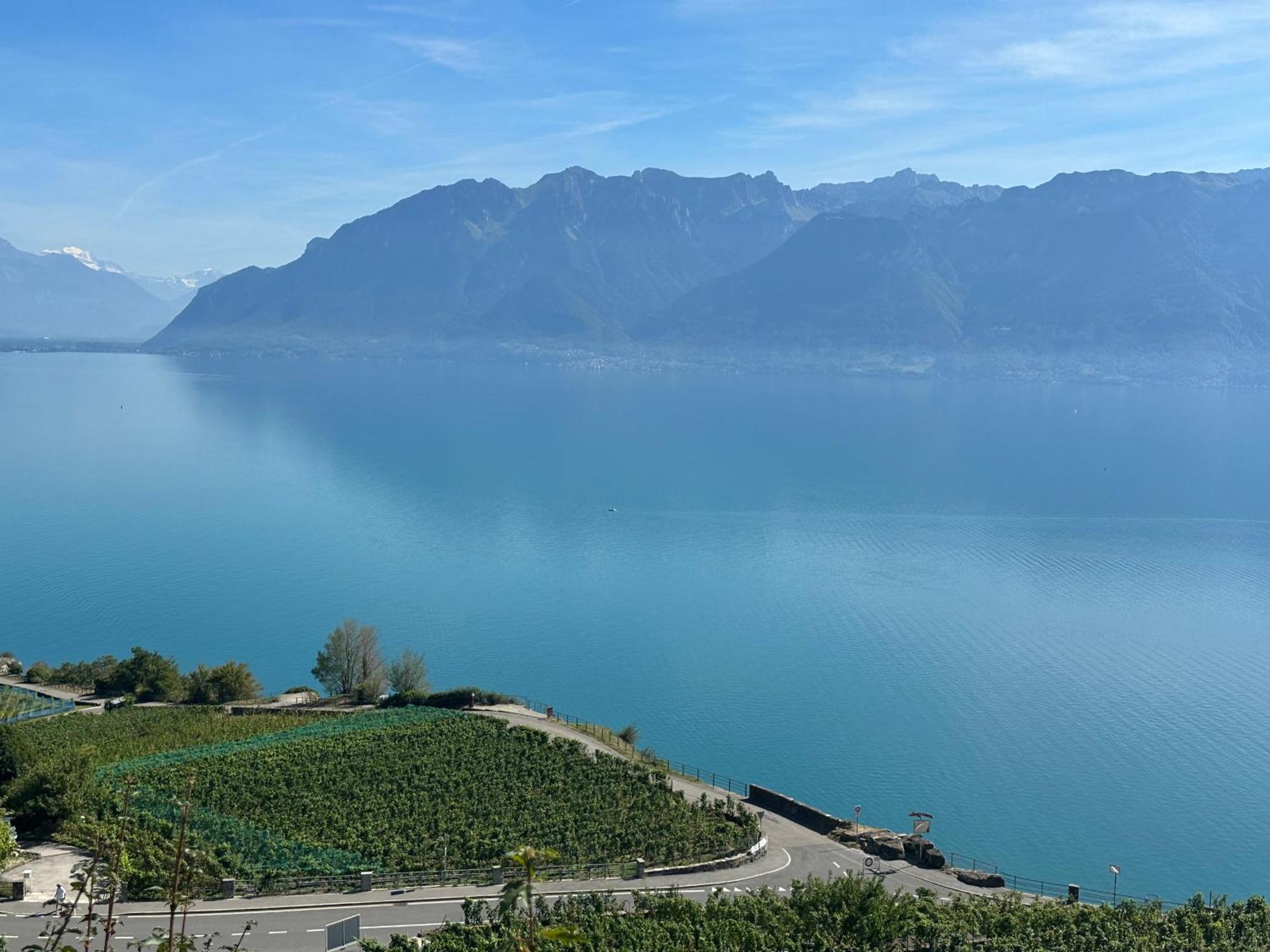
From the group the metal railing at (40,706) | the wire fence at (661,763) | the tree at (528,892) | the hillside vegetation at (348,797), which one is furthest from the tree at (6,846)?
the tree at (528,892)

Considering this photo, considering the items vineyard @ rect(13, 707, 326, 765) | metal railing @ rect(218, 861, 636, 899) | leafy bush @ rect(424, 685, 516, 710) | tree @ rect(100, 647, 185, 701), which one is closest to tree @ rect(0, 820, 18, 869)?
metal railing @ rect(218, 861, 636, 899)

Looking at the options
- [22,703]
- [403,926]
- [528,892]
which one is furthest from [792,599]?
[528,892]

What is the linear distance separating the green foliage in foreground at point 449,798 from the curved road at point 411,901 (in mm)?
1235

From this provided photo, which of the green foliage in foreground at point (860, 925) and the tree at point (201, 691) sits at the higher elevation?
the green foliage in foreground at point (860, 925)

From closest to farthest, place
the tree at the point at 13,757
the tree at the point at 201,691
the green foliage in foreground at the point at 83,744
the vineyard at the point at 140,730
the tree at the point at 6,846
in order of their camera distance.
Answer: the tree at the point at 6,846
the green foliage in foreground at the point at 83,744
the tree at the point at 13,757
the vineyard at the point at 140,730
the tree at the point at 201,691

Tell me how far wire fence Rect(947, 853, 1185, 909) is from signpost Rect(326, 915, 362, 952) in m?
18.4

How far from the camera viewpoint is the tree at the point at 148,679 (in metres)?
42.8

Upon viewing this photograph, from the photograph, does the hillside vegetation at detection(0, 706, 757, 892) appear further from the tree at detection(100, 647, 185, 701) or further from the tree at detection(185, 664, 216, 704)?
the tree at detection(100, 647, 185, 701)

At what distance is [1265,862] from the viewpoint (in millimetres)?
38094

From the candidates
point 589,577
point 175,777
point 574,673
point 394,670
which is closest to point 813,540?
point 589,577

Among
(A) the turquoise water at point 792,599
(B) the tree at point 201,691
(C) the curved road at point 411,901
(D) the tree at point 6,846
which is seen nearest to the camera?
(C) the curved road at point 411,901

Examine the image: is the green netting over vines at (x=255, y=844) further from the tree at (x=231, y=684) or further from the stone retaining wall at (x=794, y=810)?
the tree at (x=231, y=684)

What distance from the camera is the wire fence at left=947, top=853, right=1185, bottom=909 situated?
110ft

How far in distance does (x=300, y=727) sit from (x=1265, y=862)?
3235 cm
